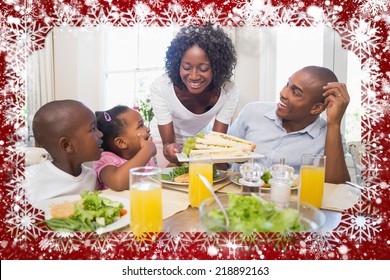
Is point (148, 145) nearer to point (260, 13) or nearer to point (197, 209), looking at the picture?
point (197, 209)

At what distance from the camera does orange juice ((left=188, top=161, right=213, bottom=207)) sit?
1047 millimetres

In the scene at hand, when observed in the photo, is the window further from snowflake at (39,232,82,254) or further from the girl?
snowflake at (39,232,82,254)

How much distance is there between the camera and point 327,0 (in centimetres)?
125

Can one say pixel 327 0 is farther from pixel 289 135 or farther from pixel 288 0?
pixel 289 135

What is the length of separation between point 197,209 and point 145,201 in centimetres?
25

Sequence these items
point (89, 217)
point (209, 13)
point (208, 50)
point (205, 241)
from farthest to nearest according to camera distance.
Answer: point (208, 50), point (209, 13), point (205, 241), point (89, 217)

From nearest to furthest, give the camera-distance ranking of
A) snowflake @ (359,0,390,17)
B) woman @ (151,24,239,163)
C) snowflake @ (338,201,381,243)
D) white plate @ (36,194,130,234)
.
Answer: white plate @ (36,194,130,234)
snowflake @ (338,201,381,243)
snowflake @ (359,0,390,17)
woman @ (151,24,239,163)

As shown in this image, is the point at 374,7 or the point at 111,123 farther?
the point at 111,123

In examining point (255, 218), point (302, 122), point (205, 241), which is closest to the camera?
point (255, 218)

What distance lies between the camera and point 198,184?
1055 mm

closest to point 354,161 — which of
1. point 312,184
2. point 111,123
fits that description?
point 312,184

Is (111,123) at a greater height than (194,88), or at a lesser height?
lesser

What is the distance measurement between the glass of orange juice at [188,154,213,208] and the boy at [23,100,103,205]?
482 millimetres

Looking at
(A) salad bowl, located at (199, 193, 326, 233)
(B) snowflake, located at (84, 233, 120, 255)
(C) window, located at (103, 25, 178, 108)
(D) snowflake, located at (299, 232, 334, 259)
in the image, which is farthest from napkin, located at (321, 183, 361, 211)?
(C) window, located at (103, 25, 178, 108)
